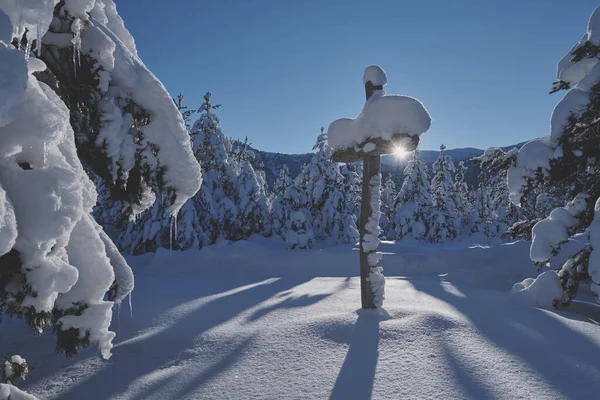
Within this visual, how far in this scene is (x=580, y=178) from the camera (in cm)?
654

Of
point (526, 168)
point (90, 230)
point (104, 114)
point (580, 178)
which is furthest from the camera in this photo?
point (580, 178)

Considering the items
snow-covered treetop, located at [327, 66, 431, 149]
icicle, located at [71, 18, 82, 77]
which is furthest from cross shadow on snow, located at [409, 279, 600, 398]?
icicle, located at [71, 18, 82, 77]

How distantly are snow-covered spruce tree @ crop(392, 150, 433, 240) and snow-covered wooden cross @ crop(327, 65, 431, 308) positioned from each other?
2290cm

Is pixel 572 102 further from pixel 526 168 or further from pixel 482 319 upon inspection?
pixel 482 319

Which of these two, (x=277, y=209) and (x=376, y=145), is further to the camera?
(x=277, y=209)

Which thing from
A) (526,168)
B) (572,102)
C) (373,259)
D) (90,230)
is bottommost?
(373,259)

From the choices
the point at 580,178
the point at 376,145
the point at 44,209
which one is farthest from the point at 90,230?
the point at 580,178

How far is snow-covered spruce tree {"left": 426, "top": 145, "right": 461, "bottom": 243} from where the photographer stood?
27.7 metres

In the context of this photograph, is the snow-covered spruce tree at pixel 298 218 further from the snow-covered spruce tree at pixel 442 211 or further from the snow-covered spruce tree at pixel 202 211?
the snow-covered spruce tree at pixel 442 211

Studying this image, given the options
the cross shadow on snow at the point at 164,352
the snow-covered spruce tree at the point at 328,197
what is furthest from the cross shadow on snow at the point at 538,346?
the snow-covered spruce tree at the point at 328,197

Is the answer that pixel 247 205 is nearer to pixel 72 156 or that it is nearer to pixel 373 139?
pixel 373 139

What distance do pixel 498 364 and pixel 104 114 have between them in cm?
421

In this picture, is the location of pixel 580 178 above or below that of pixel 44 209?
above

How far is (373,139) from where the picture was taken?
18.0ft
